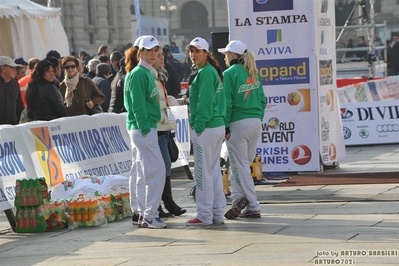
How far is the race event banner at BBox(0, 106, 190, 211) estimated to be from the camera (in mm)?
10766

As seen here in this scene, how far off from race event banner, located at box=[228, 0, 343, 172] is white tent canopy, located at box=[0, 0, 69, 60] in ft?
29.2

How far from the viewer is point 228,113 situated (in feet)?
34.5

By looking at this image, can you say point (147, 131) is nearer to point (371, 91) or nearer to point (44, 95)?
point (44, 95)

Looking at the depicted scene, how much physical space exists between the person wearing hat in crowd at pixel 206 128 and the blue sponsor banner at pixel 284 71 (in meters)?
4.43

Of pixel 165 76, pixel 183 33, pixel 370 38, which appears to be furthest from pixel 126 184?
pixel 183 33

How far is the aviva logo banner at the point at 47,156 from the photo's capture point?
11.4m

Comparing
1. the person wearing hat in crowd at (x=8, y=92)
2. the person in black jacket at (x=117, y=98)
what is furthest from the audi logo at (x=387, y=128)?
Result: the person wearing hat in crowd at (x=8, y=92)

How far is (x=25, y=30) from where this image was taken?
75.9 feet

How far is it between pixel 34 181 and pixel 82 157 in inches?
77.7

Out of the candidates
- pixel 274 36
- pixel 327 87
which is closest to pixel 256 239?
pixel 274 36

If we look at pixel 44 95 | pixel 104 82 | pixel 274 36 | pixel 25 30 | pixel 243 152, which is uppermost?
pixel 25 30

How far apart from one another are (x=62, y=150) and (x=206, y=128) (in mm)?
2537

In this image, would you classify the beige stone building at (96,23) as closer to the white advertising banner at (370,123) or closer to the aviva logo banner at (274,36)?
the white advertising banner at (370,123)

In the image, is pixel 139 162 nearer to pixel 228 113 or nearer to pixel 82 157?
pixel 228 113
